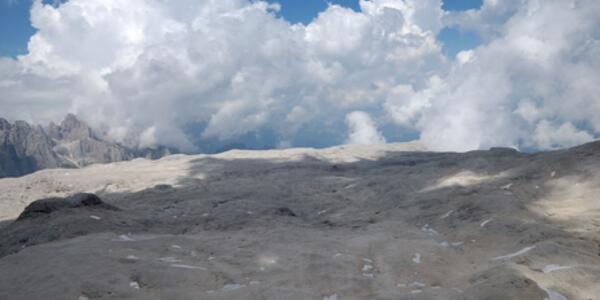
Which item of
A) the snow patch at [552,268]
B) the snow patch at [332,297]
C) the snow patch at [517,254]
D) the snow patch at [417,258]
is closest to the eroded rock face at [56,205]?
the snow patch at [332,297]

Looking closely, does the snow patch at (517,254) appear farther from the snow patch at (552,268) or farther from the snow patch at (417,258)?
the snow patch at (417,258)

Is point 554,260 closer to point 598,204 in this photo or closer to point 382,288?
point 382,288

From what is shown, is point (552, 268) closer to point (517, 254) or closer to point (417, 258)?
point (517, 254)

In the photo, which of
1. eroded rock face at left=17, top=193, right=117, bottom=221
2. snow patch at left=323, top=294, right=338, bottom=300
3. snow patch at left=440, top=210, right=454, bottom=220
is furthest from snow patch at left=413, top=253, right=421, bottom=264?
eroded rock face at left=17, top=193, right=117, bottom=221

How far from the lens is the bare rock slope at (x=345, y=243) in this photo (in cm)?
2795

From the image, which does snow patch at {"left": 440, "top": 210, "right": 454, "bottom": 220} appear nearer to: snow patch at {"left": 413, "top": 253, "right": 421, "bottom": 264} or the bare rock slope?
the bare rock slope

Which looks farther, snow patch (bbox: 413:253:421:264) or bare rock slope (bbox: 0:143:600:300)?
snow patch (bbox: 413:253:421:264)

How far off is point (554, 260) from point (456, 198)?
120ft

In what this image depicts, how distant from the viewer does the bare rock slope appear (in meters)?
28.0

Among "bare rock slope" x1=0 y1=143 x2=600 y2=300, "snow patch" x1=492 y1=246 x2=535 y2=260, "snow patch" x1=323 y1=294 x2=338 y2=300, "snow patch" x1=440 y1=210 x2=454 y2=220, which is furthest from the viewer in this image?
"snow patch" x1=440 y1=210 x2=454 y2=220

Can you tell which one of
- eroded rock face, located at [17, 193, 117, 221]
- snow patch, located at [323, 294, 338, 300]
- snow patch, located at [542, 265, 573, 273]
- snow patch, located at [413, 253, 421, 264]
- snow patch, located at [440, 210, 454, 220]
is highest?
eroded rock face, located at [17, 193, 117, 221]

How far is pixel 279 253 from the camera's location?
41.6 metres

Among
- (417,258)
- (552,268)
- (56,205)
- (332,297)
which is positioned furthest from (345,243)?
(56,205)

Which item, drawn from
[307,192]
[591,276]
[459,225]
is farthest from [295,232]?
[307,192]
